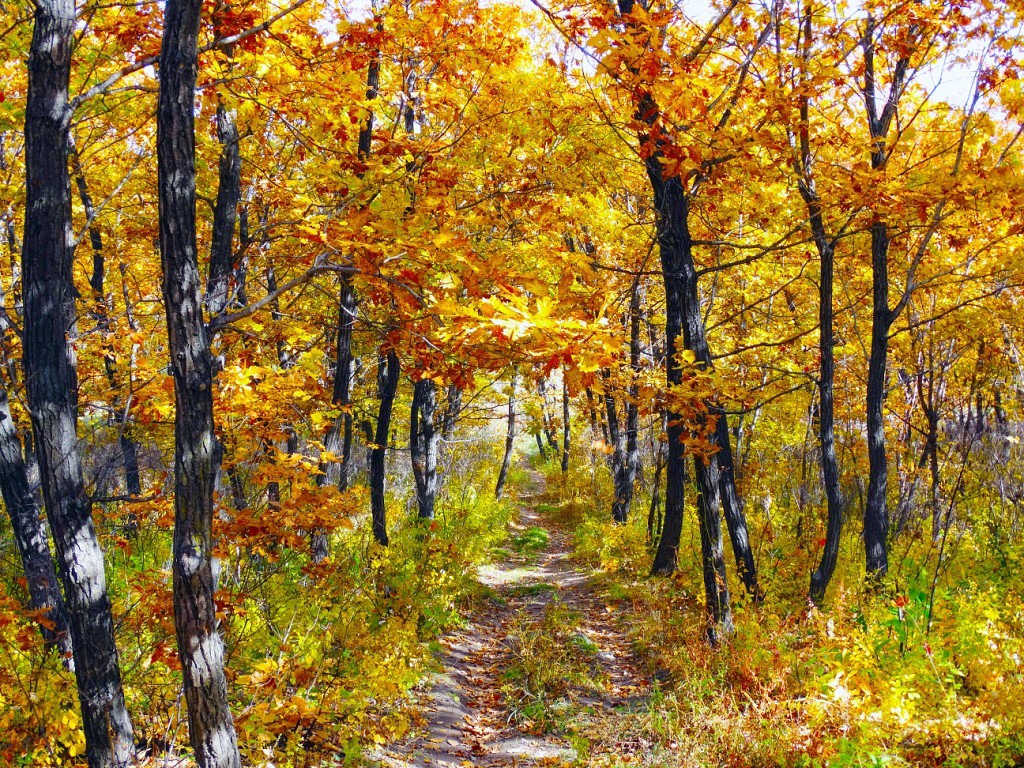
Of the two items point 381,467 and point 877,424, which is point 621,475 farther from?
point 877,424

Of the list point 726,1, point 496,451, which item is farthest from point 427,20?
point 496,451

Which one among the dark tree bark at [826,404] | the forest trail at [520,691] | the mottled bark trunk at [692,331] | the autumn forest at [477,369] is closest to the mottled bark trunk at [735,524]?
the autumn forest at [477,369]

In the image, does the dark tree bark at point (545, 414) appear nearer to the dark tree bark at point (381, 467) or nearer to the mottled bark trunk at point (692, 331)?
the dark tree bark at point (381, 467)

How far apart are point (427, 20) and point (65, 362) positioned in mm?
4307

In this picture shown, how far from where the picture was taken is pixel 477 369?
5.10 m

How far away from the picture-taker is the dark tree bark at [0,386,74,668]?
5234 millimetres

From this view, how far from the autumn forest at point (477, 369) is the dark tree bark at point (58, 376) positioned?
17 mm

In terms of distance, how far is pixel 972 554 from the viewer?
7.63 meters

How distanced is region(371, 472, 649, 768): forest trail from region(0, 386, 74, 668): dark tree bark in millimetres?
2824

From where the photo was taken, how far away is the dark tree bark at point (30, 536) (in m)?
5.23

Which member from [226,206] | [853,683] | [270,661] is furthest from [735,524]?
[226,206]

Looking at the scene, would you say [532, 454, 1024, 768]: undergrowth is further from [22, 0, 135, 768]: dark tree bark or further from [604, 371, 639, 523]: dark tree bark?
[604, 371, 639, 523]: dark tree bark

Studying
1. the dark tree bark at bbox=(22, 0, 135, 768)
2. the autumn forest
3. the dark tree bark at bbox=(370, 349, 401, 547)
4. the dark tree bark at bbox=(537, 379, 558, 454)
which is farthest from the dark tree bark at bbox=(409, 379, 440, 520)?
the dark tree bark at bbox=(22, 0, 135, 768)

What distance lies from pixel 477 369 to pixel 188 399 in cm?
236
